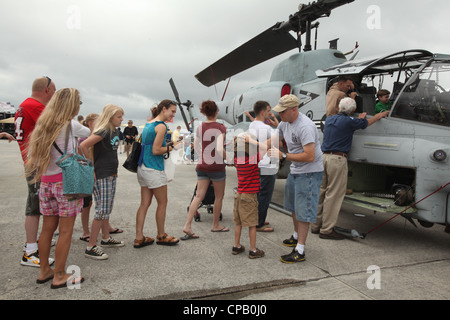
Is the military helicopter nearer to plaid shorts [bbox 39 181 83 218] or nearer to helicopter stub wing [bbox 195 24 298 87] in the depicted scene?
helicopter stub wing [bbox 195 24 298 87]

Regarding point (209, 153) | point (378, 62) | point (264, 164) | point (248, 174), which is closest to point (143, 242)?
point (209, 153)

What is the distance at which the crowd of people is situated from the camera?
2537 mm

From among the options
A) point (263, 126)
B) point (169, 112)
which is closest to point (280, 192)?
point (263, 126)

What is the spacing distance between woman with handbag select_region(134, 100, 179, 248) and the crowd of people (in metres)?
0.01

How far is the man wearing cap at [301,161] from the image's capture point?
3098 millimetres

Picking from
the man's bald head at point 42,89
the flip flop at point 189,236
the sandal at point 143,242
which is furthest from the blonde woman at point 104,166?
the flip flop at point 189,236

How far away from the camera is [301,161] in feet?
10.1

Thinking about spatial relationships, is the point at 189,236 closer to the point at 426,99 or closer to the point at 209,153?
the point at 209,153

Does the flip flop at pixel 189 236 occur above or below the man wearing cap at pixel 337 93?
below

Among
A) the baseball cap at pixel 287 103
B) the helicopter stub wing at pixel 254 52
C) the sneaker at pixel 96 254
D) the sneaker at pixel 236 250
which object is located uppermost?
the helicopter stub wing at pixel 254 52

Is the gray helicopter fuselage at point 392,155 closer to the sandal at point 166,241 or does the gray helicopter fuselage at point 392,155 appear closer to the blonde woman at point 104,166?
the sandal at point 166,241

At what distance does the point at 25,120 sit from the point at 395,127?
14.1ft

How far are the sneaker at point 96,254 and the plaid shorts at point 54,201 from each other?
2.53ft

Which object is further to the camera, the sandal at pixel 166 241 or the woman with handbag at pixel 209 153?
the woman with handbag at pixel 209 153
